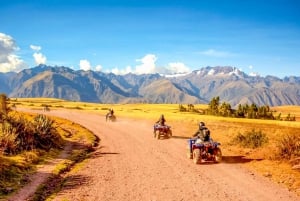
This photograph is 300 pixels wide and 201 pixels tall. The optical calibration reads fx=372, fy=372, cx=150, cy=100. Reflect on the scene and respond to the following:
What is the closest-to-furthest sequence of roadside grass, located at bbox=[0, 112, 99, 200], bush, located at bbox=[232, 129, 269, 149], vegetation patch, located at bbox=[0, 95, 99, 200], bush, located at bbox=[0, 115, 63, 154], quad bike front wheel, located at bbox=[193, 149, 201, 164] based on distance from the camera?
roadside grass, located at bbox=[0, 112, 99, 200]
vegetation patch, located at bbox=[0, 95, 99, 200]
quad bike front wheel, located at bbox=[193, 149, 201, 164]
bush, located at bbox=[0, 115, 63, 154]
bush, located at bbox=[232, 129, 269, 149]

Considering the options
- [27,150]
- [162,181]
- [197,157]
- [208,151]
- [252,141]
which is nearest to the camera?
[162,181]

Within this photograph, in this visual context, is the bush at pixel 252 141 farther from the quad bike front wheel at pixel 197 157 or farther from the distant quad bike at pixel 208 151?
the quad bike front wheel at pixel 197 157

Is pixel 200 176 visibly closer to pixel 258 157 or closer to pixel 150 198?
pixel 150 198

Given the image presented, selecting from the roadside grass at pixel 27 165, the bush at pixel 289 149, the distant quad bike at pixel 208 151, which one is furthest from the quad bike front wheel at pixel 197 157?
the roadside grass at pixel 27 165

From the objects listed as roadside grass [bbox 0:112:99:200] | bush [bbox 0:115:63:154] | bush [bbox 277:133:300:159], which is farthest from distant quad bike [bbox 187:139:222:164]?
bush [bbox 0:115:63:154]

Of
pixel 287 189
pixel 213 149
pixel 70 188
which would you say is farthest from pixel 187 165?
pixel 70 188

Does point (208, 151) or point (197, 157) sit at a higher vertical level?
point (208, 151)

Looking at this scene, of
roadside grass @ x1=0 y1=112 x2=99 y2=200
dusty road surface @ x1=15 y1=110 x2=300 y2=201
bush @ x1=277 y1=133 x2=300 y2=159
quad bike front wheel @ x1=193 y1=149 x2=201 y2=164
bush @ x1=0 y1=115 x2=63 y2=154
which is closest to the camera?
dusty road surface @ x1=15 y1=110 x2=300 y2=201

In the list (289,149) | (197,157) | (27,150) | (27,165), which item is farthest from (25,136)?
(289,149)

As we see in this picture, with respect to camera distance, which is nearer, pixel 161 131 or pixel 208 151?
pixel 208 151

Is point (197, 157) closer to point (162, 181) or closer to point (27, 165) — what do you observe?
point (162, 181)

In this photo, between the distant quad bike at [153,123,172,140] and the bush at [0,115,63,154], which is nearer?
the bush at [0,115,63,154]

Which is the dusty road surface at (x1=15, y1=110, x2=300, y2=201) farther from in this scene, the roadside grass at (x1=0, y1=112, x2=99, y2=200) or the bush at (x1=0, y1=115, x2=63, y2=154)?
the bush at (x1=0, y1=115, x2=63, y2=154)

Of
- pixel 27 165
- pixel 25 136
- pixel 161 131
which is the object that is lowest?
pixel 27 165
